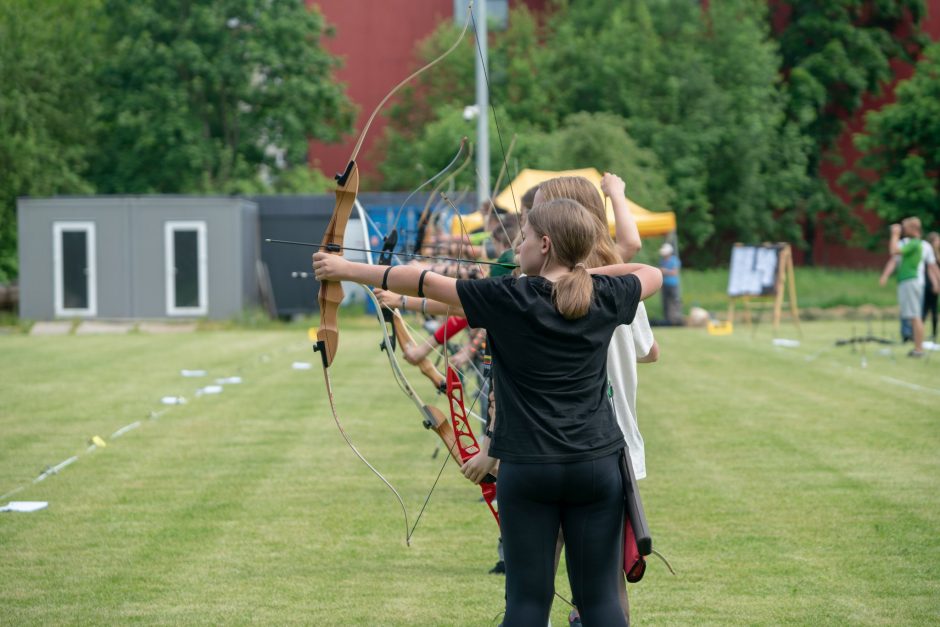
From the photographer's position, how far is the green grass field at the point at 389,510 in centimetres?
574

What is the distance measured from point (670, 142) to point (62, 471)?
37.7m

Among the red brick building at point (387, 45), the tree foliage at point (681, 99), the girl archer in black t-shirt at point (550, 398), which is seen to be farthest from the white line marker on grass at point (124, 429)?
the red brick building at point (387, 45)

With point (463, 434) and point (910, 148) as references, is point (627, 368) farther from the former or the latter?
point (910, 148)

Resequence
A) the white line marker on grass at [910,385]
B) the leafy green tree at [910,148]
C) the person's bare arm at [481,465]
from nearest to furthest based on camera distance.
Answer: the person's bare arm at [481,465]
the white line marker on grass at [910,385]
the leafy green tree at [910,148]

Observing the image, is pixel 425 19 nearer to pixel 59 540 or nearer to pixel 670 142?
pixel 670 142

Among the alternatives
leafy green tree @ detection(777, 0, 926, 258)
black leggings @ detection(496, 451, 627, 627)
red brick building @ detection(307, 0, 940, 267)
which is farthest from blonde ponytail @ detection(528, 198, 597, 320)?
red brick building @ detection(307, 0, 940, 267)

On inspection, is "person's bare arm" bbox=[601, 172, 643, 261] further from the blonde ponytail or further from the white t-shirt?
the blonde ponytail

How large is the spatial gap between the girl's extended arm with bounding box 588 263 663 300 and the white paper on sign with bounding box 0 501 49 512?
15.8 ft

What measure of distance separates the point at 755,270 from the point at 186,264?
11.9 m

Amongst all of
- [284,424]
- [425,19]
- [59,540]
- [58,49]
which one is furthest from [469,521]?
[425,19]

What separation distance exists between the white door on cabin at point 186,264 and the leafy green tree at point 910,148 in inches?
1008

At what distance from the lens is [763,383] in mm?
15094

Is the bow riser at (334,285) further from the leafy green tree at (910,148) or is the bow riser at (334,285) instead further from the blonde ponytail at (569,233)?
the leafy green tree at (910,148)

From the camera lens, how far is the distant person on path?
27.7m
